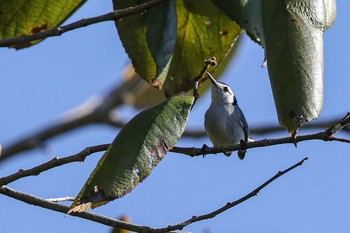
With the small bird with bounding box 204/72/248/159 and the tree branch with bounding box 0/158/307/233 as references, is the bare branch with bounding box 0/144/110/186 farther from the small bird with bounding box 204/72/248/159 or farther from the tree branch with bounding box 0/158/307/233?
the small bird with bounding box 204/72/248/159

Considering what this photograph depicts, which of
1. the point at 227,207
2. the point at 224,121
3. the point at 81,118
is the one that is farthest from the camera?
the point at 81,118

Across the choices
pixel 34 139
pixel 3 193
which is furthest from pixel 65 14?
pixel 34 139

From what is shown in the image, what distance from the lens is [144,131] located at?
267 cm

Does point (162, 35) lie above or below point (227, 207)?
above

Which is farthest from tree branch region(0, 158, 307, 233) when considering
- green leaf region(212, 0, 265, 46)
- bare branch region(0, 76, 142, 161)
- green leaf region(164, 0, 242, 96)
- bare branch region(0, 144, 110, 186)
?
bare branch region(0, 76, 142, 161)

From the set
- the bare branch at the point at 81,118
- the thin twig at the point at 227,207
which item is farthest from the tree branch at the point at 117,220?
the bare branch at the point at 81,118

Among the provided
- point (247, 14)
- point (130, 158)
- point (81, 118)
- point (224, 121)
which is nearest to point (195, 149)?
point (130, 158)

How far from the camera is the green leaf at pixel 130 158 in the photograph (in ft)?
8.38

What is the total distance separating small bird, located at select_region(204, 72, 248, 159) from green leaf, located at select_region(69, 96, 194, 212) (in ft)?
5.97

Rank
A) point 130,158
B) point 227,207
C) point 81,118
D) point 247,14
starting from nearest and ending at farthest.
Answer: point 130,158, point 227,207, point 247,14, point 81,118

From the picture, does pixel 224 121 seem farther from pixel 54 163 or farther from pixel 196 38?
pixel 54 163

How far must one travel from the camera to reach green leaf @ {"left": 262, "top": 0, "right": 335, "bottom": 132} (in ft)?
8.55

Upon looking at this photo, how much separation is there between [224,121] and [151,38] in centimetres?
169

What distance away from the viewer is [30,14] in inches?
141
